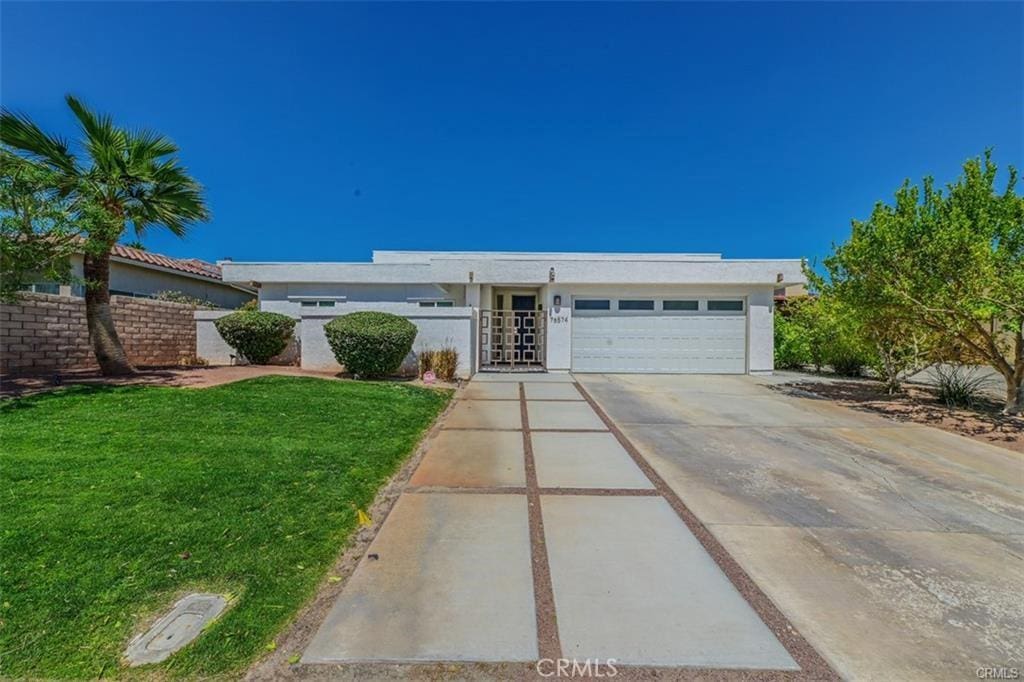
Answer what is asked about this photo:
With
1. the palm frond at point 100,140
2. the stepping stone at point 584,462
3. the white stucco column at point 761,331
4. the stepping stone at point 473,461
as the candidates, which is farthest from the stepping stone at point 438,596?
the white stucco column at point 761,331

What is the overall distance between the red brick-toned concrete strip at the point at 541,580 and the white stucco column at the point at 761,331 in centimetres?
1123

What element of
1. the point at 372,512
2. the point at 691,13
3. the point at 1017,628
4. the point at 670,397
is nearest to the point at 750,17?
the point at 691,13

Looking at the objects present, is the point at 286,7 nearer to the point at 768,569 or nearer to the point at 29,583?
the point at 29,583

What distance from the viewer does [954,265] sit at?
7.08m

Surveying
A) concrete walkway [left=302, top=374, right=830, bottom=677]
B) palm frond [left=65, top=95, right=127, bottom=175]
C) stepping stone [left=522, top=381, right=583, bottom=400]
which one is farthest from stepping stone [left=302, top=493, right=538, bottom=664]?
palm frond [left=65, top=95, right=127, bottom=175]

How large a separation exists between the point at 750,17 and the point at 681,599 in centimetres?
1104

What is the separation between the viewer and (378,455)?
4.92 m

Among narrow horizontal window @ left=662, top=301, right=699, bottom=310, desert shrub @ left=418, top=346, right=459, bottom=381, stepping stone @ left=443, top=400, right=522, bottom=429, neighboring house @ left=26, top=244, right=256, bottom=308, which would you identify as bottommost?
stepping stone @ left=443, top=400, right=522, bottom=429

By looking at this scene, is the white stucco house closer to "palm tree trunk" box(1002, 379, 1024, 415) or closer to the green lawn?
"palm tree trunk" box(1002, 379, 1024, 415)

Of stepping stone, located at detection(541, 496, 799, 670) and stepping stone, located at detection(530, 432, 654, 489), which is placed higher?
stepping stone, located at detection(530, 432, 654, 489)

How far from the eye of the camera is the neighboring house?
49.7 feet

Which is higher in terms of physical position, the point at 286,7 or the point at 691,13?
the point at 691,13

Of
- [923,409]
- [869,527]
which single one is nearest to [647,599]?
[869,527]

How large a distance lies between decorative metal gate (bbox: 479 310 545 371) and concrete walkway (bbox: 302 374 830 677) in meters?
9.20
